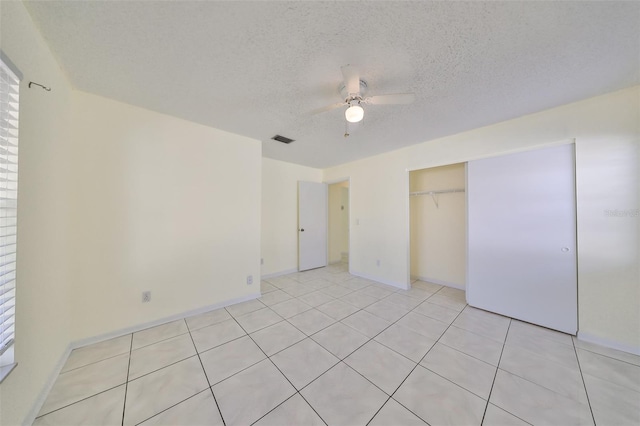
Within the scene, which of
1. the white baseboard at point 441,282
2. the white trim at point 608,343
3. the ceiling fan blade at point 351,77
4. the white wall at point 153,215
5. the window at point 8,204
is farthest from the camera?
the white baseboard at point 441,282

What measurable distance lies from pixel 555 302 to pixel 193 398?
347 centimetres

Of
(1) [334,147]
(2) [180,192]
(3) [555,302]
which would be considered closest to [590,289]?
(3) [555,302]

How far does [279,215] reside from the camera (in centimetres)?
409

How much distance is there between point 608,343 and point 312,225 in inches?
158

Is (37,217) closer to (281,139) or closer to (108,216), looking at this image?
(108,216)

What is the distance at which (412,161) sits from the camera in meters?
3.22

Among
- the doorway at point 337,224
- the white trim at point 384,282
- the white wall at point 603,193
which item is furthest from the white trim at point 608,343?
the doorway at point 337,224

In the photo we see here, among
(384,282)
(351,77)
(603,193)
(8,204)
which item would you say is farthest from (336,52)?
(384,282)

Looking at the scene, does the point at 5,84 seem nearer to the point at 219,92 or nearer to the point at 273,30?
the point at 219,92

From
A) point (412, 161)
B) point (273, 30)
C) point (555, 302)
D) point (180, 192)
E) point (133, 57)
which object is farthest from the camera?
point (412, 161)

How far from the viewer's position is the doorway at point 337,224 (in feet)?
17.0

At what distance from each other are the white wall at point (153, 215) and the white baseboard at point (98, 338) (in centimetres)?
5

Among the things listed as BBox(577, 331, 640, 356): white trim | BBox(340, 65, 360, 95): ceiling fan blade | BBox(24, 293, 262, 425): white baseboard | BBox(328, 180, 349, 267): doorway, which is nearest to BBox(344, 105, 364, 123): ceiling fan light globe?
BBox(340, 65, 360, 95): ceiling fan blade

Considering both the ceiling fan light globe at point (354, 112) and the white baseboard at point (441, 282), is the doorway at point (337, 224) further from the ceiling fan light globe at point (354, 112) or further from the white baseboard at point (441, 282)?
the ceiling fan light globe at point (354, 112)
